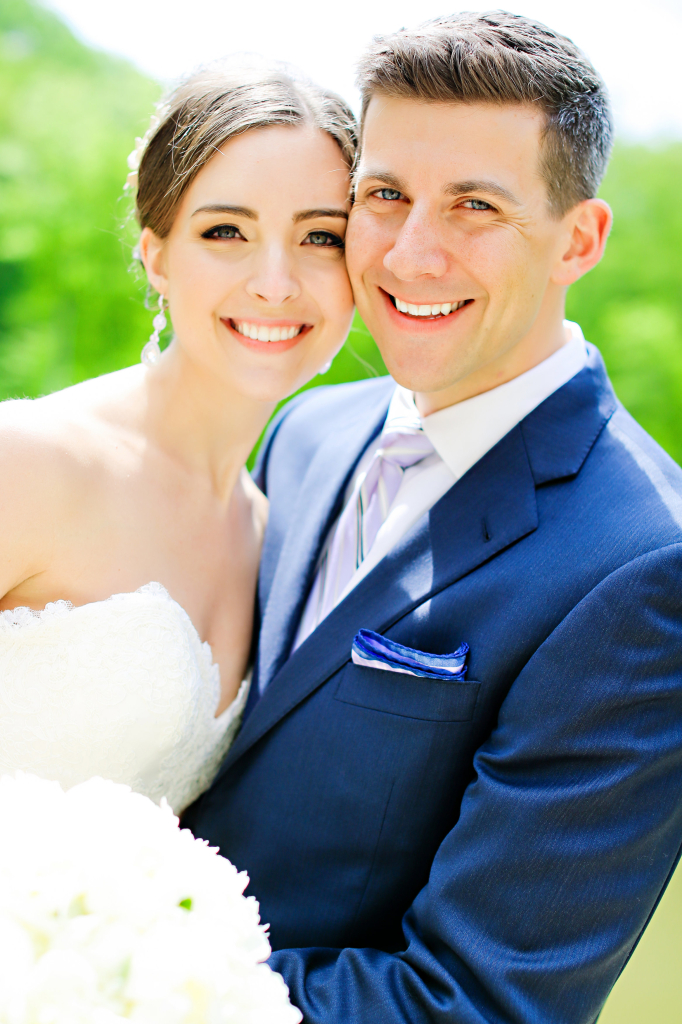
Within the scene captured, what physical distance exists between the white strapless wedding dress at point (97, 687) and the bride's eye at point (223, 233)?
96 centimetres

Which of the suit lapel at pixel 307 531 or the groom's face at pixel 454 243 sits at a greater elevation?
the groom's face at pixel 454 243

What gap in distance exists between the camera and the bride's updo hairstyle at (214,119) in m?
2.19

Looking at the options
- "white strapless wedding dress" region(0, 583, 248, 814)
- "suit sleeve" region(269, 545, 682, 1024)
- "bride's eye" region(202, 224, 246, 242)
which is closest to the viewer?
"suit sleeve" region(269, 545, 682, 1024)

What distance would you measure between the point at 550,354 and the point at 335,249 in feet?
2.29

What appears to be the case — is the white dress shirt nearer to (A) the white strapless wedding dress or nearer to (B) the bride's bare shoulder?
(A) the white strapless wedding dress

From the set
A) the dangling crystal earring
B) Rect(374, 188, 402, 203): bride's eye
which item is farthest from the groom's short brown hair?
the dangling crystal earring

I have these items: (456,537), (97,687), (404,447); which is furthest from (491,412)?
(97,687)

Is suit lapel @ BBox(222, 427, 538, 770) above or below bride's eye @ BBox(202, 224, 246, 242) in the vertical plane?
below

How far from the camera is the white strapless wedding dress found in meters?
2.01

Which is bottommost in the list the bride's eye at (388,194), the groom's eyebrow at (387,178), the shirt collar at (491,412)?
the shirt collar at (491,412)

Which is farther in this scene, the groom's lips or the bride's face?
the groom's lips

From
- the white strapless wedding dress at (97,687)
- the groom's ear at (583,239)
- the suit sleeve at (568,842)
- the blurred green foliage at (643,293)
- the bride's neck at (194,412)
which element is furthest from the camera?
the blurred green foliage at (643,293)

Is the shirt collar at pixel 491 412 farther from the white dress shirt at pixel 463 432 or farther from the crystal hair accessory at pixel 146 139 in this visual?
the crystal hair accessory at pixel 146 139

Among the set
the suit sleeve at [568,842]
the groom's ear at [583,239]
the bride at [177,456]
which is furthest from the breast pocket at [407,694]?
the groom's ear at [583,239]
